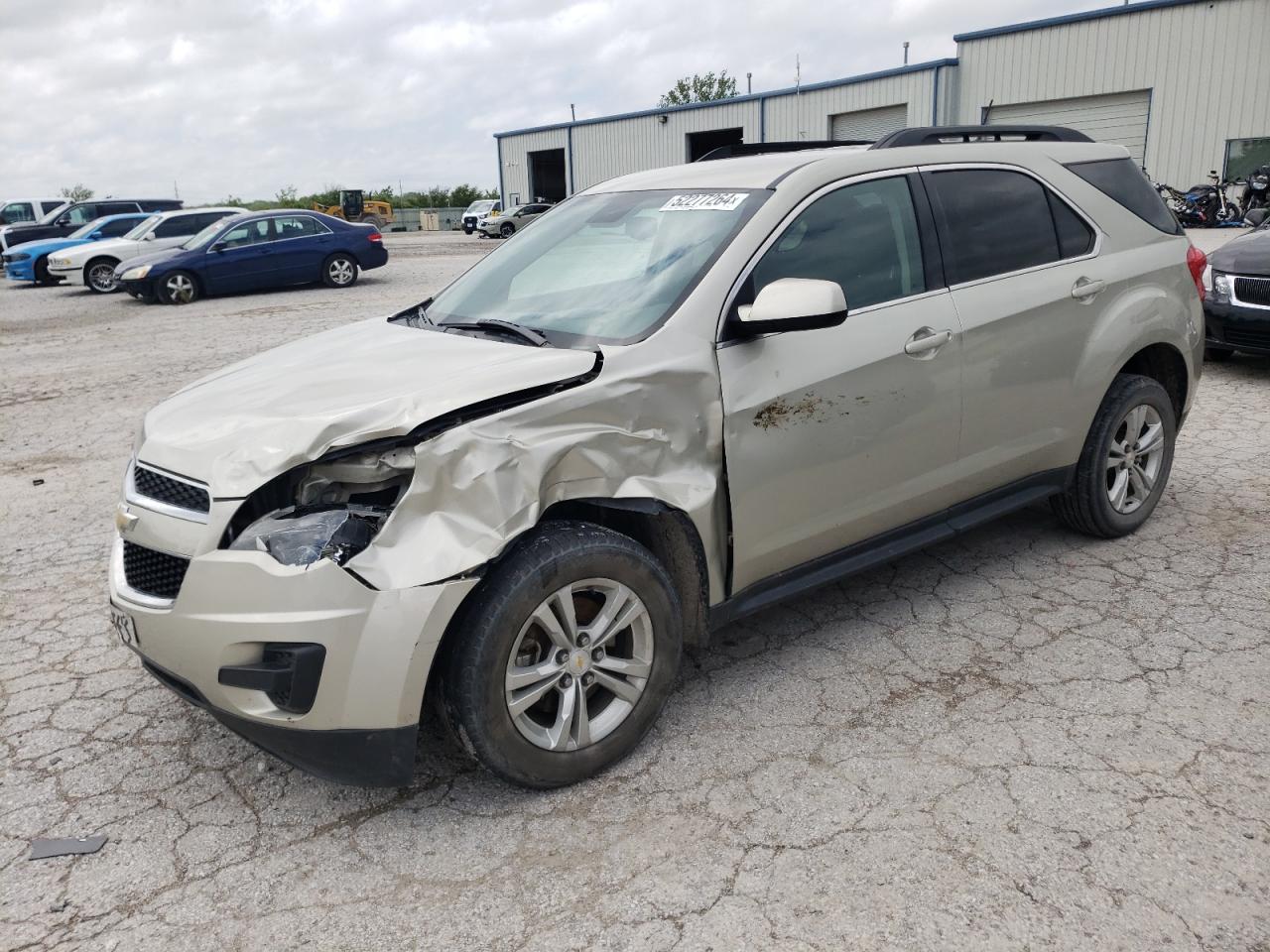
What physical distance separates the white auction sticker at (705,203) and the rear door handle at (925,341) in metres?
0.76

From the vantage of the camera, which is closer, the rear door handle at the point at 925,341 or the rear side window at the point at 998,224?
the rear door handle at the point at 925,341

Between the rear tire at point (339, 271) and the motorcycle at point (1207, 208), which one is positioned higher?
the motorcycle at point (1207, 208)

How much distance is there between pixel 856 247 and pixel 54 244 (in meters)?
21.0

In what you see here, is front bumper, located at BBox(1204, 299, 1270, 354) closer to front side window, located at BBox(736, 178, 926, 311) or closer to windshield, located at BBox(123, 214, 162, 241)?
front side window, located at BBox(736, 178, 926, 311)

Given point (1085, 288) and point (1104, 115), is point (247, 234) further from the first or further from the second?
point (1104, 115)

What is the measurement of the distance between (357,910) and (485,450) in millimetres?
1178

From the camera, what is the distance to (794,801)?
9.07 ft

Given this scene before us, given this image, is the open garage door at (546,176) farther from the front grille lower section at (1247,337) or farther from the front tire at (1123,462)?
the front tire at (1123,462)

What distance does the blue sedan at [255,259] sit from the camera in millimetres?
15836

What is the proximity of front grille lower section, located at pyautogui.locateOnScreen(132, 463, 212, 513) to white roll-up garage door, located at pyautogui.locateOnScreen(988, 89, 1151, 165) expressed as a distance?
25654mm

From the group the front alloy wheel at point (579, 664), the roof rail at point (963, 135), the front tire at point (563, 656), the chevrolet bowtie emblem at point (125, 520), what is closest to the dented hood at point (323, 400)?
the chevrolet bowtie emblem at point (125, 520)

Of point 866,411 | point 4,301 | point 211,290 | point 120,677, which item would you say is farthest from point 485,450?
point 4,301

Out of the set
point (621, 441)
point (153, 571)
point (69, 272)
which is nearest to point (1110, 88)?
point (69, 272)

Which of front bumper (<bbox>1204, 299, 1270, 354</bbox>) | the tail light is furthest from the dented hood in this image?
front bumper (<bbox>1204, 299, 1270, 354</bbox>)
